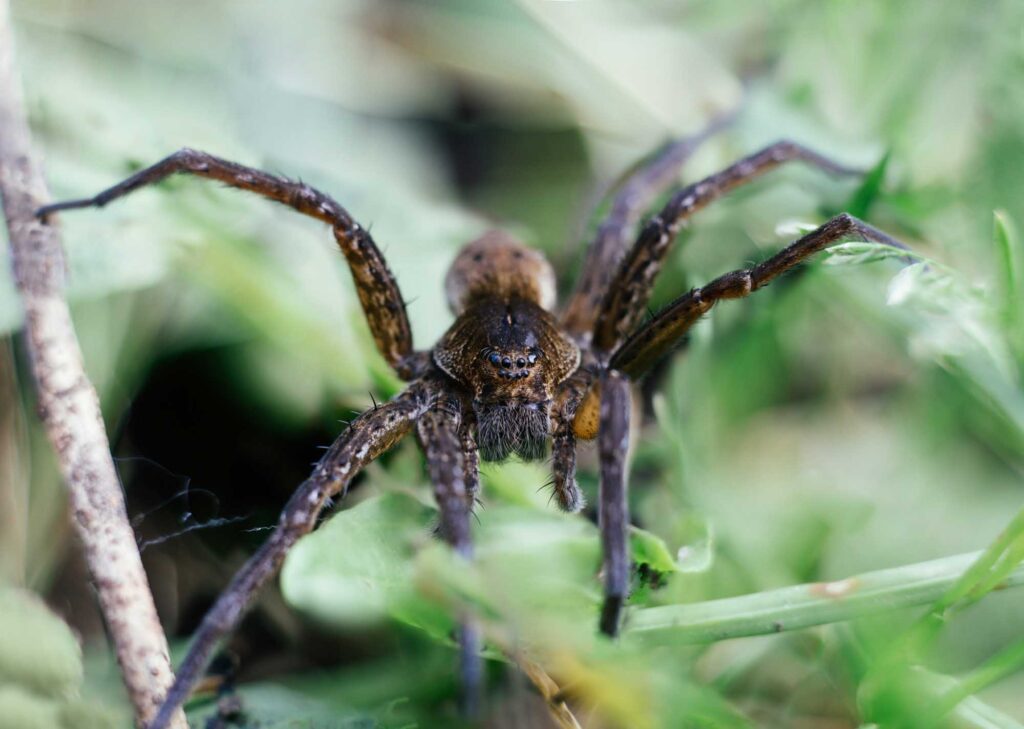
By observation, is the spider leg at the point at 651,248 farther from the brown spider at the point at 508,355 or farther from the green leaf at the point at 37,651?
the green leaf at the point at 37,651

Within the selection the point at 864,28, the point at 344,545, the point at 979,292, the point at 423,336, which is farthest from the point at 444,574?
the point at 864,28

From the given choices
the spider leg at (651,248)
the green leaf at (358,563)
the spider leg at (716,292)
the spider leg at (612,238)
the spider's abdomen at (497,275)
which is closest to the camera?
the green leaf at (358,563)

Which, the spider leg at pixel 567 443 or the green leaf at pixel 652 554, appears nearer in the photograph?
the green leaf at pixel 652 554

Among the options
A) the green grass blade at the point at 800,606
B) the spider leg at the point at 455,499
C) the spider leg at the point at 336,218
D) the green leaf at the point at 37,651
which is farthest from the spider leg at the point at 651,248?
the green leaf at the point at 37,651

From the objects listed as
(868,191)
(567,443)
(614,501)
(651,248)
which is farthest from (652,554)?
(868,191)

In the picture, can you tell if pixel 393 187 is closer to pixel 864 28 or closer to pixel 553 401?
pixel 553 401

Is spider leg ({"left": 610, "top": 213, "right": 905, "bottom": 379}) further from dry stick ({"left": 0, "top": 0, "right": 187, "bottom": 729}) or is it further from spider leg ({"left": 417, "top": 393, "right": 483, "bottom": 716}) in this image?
dry stick ({"left": 0, "top": 0, "right": 187, "bottom": 729})
